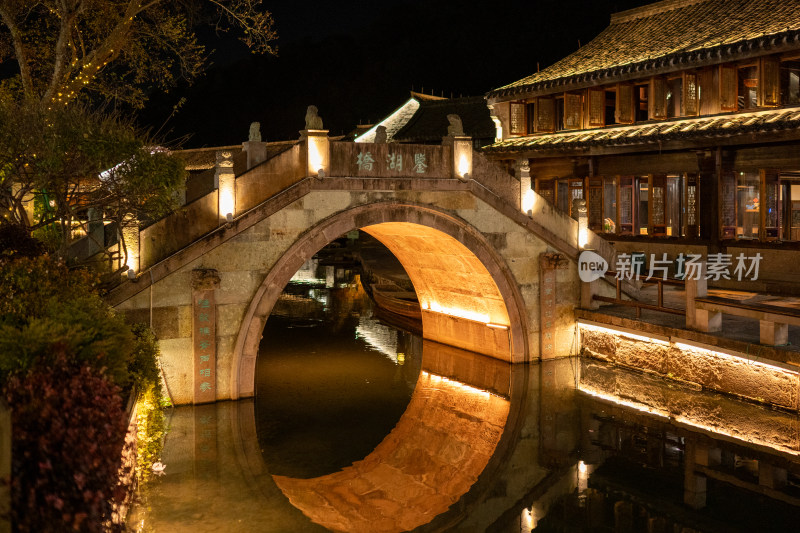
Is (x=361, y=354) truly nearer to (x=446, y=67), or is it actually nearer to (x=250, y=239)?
(x=250, y=239)

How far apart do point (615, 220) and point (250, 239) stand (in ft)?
40.1

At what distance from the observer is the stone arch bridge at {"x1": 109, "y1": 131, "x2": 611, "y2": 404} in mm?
12078

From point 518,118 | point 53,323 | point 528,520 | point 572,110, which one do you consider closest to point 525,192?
point 572,110

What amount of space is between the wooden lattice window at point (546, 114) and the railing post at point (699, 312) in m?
10.2

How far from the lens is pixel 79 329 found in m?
7.57

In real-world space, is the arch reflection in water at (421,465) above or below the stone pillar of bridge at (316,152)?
below

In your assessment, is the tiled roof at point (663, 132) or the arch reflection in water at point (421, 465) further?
the tiled roof at point (663, 132)

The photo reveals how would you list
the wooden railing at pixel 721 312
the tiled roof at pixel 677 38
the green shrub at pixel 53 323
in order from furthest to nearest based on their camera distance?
the tiled roof at pixel 677 38 < the wooden railing at pixel 721 312 < the green shrub at pixel 53 323

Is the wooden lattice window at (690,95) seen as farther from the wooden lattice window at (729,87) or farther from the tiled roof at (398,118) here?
the tiled roof at (398,118)

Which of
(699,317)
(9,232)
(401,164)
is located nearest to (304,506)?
(9,232)

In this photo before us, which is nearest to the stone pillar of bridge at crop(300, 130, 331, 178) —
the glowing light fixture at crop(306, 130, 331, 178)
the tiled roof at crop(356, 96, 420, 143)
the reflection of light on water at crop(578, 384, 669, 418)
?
the glowing light fixture at crop(306, 130, 331, 178)

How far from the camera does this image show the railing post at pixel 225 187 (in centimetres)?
1221

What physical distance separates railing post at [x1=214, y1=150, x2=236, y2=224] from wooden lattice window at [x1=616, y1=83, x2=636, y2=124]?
1230 centimetres

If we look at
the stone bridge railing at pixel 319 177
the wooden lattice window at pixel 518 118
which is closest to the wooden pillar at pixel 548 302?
the stone bridge railing at pixel 319 177
